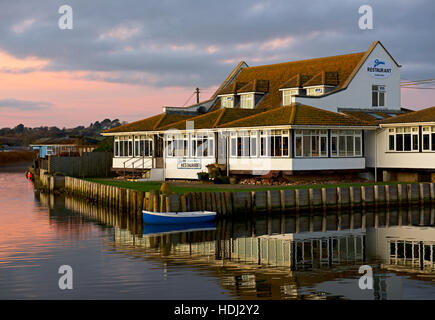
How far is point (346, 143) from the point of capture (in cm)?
4834

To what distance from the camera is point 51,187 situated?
58594 millimetres

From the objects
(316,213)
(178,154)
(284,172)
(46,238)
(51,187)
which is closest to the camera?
(46,238)

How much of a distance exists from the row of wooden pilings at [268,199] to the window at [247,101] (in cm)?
2103

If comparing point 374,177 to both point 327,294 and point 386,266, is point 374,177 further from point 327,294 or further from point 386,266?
point 327,294

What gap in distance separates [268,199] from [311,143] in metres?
10.9

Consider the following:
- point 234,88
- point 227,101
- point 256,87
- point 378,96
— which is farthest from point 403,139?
point 227,101

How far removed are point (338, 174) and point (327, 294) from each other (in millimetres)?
29606

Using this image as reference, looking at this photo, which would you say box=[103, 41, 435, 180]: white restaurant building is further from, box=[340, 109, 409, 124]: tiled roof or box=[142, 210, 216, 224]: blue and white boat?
box=[142, 210, 216, 224]: blue and white boat

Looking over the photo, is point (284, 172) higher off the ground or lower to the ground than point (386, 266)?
higher

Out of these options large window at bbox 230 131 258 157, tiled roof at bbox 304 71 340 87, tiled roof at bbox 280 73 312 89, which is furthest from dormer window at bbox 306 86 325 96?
large window at bbox 230 131 258 157

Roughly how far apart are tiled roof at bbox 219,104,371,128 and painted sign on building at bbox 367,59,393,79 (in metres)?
8.99

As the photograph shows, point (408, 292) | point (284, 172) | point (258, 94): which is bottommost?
point (408, 292)

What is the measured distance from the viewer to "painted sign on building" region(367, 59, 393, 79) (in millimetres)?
56781
